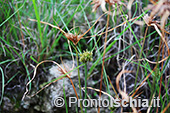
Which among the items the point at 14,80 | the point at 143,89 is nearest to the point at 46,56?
the point at 14,80

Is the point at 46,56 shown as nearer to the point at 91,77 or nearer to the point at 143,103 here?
the point at 91,77

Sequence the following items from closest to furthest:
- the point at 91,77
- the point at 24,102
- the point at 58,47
Result: the point at 24,102 → the point at 91,77 → the point at 58,47

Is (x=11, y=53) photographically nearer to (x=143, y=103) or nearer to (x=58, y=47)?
(x=58, y=47)

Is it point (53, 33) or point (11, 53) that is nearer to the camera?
point (11, 53)

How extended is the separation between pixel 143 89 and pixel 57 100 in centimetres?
48

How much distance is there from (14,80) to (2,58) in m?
0.16

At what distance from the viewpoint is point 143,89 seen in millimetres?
863

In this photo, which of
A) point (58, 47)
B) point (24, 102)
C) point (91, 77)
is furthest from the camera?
point (58, 47)

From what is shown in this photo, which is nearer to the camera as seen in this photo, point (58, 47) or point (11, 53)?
point (11, 53)

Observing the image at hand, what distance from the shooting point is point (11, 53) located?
89cm

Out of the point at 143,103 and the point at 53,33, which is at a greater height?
the point at 53,33

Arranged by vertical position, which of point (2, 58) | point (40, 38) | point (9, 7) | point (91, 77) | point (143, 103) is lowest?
point (143, 103)

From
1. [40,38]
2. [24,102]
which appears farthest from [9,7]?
[24,102]

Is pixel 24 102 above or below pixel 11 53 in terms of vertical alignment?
below
